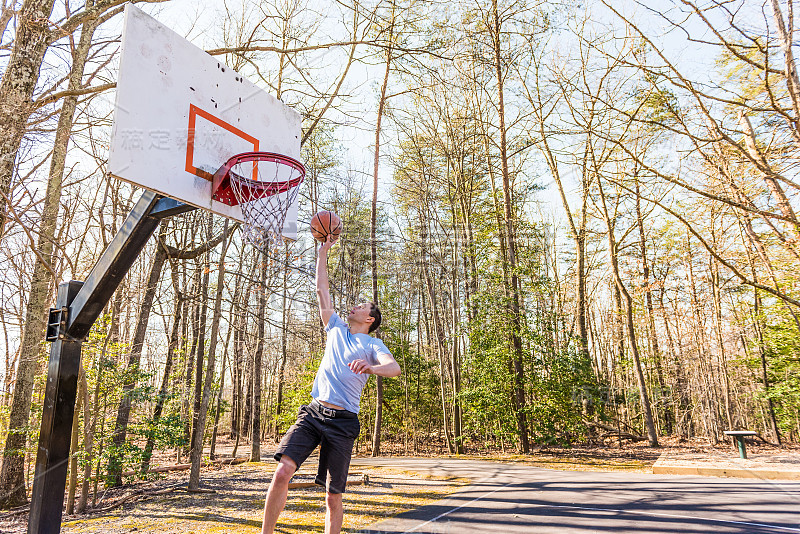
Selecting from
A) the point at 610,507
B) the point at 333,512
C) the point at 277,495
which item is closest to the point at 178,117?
the point at 277,495

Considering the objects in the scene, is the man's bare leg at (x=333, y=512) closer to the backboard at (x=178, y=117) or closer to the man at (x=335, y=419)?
the man at (x=335, y=419)

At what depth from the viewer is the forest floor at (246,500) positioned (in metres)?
4.62

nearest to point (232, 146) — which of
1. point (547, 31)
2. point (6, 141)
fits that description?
point (6, 141)

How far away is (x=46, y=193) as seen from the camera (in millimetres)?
5945

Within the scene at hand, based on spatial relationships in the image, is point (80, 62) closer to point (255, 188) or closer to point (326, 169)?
A: point (255, 188)

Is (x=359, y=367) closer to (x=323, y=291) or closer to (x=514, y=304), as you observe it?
(x=323, y=291)

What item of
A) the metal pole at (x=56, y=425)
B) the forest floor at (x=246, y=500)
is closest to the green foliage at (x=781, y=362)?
the forest floor at (x=246, y=500)

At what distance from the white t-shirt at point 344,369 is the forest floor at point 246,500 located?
1902 millimetres

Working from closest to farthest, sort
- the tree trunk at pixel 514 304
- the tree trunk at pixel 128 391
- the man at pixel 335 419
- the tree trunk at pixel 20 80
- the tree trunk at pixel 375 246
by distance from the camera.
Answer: the man at pixel 335 419 < the tree trunk at pixel 20 80 < the tree trunk at pixel 128 391 < the tree trunk at pixel 514 304 < the tree trunk at pixel 375 246

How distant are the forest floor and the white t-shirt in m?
1.90

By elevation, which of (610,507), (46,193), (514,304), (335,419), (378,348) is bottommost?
(610,507)

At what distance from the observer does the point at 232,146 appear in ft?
14.2

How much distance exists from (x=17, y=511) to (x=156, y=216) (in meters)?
5.21

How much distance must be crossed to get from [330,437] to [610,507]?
138 inches
